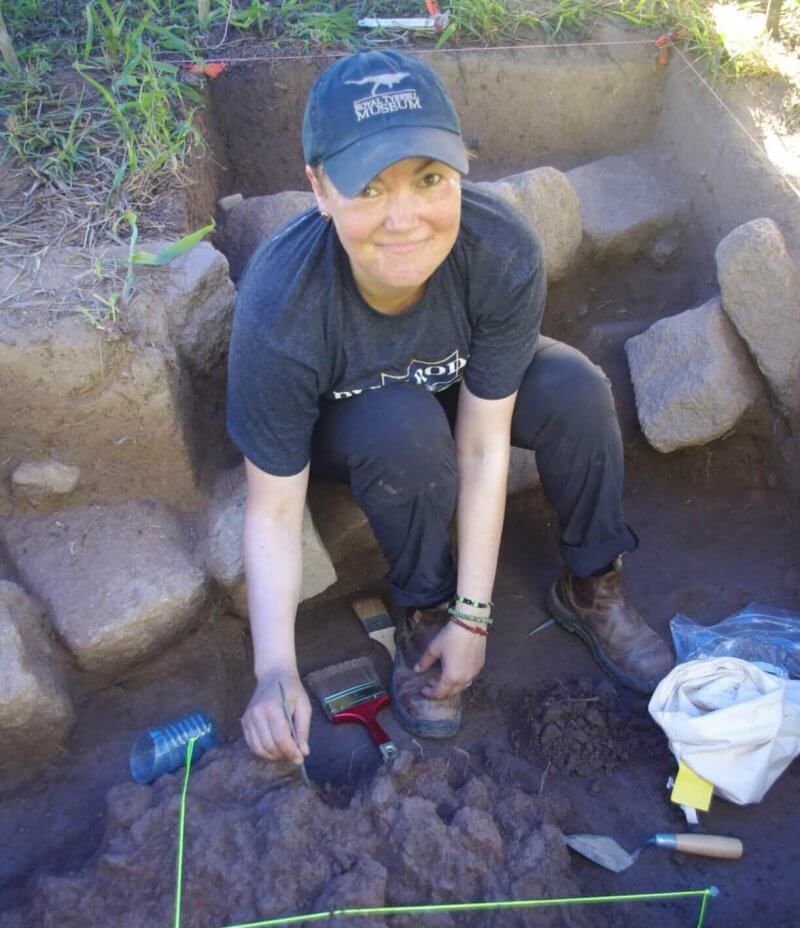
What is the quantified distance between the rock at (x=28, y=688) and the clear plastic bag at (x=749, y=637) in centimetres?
145

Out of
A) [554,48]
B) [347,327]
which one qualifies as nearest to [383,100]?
[347,327]

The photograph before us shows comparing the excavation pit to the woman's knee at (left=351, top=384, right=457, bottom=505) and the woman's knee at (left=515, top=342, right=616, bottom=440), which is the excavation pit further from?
the woman's knee at (left=515, top=342, right=616, bottom=440)

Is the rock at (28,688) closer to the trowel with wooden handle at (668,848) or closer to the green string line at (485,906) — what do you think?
the green string line at (485,906)

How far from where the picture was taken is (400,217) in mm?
1509

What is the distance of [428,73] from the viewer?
1.53 metres

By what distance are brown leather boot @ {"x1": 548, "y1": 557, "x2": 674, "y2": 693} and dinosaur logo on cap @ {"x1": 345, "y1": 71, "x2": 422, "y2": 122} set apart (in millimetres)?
1202

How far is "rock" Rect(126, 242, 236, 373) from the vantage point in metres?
2.14

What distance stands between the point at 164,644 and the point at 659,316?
1.83 metres

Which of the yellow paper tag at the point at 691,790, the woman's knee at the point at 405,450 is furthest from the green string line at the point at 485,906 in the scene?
the woman's knee at the point at 405,450

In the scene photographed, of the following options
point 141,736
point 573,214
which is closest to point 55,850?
point 141,736

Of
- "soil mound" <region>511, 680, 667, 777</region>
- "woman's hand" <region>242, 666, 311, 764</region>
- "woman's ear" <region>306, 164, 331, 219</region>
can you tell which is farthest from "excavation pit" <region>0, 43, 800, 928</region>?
"woman's ear" <region>306, 164, 331, 219</region>

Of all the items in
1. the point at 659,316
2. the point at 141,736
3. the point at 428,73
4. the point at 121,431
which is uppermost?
the point at 428,73

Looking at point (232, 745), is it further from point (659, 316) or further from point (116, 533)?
point (659, 316)

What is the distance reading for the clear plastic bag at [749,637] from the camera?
206 centimetres
